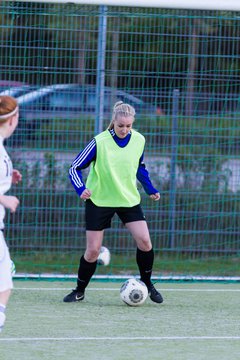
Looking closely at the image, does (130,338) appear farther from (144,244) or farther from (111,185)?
(111,185)

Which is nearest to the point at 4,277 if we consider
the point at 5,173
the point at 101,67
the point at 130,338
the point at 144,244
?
the point at 5,173

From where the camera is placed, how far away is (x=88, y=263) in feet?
29.1

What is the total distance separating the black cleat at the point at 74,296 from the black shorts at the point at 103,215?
62 cm

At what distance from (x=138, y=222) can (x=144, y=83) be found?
→ 116 inches

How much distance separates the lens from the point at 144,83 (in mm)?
11375

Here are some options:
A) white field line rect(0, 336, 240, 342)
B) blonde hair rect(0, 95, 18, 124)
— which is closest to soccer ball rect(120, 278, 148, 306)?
white field line rect(0, 336, 240, 342)

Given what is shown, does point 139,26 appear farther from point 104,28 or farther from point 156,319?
point 156,319

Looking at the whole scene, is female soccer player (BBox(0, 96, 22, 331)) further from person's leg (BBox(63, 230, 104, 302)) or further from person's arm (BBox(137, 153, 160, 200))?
person's arm (BBox(137, 153, 160, 200))

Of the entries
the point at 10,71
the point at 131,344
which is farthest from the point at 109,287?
the point at 131,344

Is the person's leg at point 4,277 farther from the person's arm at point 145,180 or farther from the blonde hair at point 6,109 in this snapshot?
the person's arm at point 145,180

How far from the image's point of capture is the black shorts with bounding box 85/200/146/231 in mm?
8773

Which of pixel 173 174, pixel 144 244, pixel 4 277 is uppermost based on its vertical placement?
pixel 173 174

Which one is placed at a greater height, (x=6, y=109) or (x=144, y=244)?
(x=6, y=109)

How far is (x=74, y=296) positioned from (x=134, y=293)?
61 centimetres
